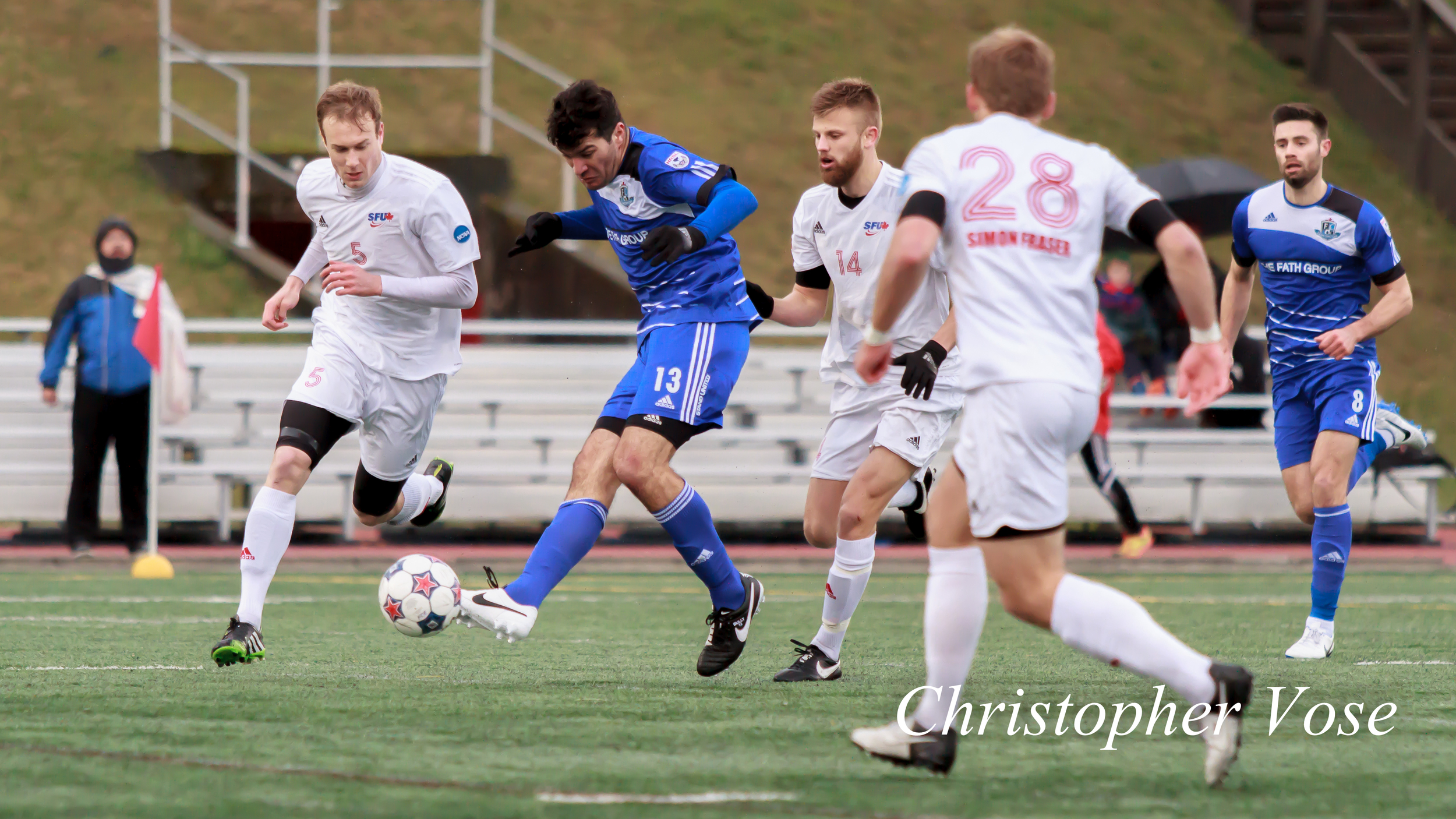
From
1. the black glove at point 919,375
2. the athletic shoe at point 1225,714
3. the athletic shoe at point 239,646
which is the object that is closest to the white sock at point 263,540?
the athletic shoe at point 239,646

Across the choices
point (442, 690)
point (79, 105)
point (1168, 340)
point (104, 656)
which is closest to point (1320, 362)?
point (442, 690)

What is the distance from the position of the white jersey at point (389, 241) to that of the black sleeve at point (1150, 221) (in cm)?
316

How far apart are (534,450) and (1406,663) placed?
8898mm

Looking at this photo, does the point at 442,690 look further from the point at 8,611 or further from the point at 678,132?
the point at 678,132

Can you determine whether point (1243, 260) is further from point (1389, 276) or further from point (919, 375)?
point (919, 375)

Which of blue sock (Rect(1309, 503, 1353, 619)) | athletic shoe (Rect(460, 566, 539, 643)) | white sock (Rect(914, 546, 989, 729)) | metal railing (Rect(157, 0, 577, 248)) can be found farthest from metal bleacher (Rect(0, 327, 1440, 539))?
white sock (Rect(914, 546, 989, 729))

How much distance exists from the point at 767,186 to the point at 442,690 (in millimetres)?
15784

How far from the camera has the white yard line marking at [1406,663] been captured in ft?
22.2

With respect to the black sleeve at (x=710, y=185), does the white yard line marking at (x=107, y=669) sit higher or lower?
lower

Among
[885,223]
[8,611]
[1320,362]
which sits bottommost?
[8,611]

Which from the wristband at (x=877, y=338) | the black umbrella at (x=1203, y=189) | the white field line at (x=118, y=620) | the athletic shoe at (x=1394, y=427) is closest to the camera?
the wristband at (x=877, y=338)

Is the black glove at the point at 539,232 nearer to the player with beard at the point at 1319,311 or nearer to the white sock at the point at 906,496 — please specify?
the white sock at the point at 906,496

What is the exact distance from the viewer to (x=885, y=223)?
6.35m

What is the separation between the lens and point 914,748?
13.3ft
